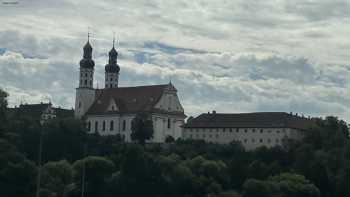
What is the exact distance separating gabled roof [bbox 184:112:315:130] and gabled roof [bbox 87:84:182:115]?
20.1ft

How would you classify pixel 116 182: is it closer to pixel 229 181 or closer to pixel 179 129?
pixel 229 181

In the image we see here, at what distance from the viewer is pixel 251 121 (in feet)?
467

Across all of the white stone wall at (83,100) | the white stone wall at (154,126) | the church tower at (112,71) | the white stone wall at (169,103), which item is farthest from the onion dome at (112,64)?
the white stone wall at (169,103)

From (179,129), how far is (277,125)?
1532cm

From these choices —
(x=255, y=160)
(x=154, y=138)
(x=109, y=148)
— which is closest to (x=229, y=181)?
(x=255, y=160)

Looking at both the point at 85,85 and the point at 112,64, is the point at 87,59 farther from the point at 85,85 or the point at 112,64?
the point at 112,64

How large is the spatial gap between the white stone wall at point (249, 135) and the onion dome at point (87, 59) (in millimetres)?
20794

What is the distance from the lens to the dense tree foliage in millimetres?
101100

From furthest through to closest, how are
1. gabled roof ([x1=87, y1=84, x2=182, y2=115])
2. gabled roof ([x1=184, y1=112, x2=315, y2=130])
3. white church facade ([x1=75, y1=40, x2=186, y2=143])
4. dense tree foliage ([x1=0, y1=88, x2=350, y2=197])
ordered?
1. gabled roof ([x1=87, y1=84, x2=182, y2=115])
2. white church facade ([x1=75, y1=40, x2=186, y2=143])
3. gabled roof ([x1=184, y1=112, x2=315, y2=130])
4. dense tree foliage ([x1=0, y1=88, x2=350, y2=197])

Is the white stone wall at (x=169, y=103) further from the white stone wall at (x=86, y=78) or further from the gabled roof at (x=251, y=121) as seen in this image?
the white stone wall at (x=86, y=78)

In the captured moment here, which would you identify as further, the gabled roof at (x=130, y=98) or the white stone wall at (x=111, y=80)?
the white stone wall at (x=111, y=80)

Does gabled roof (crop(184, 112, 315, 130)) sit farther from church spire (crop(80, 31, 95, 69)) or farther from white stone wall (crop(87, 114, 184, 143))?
church spire (crop(80, 31, 95, 69))

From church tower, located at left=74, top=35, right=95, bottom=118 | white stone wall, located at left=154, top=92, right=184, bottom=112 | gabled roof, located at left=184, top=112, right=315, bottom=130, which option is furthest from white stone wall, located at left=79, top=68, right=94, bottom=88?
gabled roof, located at left=184, top=112, right=315, bottom=130

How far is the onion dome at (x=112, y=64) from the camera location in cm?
16150
